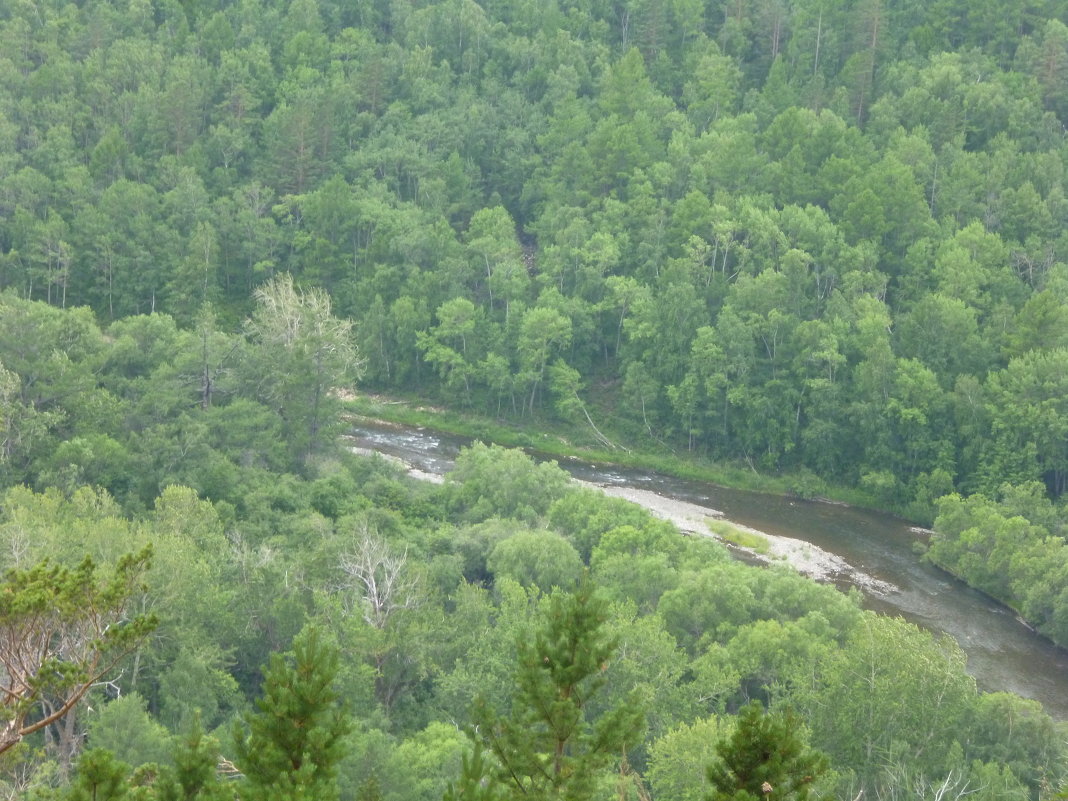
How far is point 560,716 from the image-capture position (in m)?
20.8

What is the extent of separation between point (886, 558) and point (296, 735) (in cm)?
5015

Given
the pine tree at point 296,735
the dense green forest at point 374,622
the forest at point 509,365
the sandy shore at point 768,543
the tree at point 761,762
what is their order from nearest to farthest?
the tree at point 761,762 → the pine tree at point 296,735 → the dense green forest at point 374,622 → the forest at point 509,365 → the sandy shore at point 768,543

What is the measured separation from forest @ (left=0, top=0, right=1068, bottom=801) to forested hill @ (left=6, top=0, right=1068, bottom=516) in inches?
12.4

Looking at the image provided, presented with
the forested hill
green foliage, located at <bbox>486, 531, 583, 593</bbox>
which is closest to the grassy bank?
the forested hill

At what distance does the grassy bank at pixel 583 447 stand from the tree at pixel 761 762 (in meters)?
57.2

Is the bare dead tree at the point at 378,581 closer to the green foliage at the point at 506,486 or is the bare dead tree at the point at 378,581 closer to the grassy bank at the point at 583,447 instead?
the green foliage at the point at 506,486

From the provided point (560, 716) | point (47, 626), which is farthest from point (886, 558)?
point (47, 626)

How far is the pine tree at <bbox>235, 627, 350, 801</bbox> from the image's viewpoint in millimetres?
18031

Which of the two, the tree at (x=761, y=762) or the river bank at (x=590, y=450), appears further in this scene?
the river bank at (x=590, y=450)

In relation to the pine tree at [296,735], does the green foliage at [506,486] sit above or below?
below

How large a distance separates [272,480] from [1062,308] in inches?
1779

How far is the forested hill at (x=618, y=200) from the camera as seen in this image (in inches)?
2943

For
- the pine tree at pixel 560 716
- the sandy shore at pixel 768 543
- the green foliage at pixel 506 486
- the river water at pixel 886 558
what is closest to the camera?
the pine tree at pixel 560 716

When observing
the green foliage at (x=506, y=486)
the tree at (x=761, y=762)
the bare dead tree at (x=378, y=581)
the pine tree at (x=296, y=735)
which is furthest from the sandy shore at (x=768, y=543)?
the tree at (x=761, y=762)
